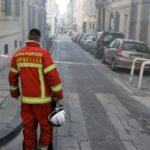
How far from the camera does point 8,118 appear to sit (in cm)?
687

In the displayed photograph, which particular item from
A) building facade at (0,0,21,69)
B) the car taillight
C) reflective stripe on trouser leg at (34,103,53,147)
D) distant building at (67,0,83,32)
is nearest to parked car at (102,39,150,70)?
the car taillight

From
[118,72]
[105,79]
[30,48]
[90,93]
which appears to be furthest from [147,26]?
[30,48]

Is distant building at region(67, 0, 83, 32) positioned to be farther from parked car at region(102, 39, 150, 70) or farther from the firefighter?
the firefighter

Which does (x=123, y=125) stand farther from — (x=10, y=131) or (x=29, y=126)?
(x=29, y=126)

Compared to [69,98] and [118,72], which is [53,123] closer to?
[69,98]

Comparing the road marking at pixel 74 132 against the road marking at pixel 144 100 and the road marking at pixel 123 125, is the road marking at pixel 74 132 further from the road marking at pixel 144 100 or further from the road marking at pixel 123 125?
the road marking at pixel 144 100

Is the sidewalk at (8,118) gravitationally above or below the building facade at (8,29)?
below

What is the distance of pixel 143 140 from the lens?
6.34 meters

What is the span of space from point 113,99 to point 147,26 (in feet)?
44.7

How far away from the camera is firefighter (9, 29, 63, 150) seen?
187 inches

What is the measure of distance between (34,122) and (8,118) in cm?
206

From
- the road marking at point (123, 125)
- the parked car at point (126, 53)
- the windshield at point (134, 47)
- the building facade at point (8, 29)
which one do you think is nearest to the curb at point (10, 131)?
the road marking at point (123, 125)

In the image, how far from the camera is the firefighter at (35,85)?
4.75 meters

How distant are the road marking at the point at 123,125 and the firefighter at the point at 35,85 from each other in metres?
1.73
